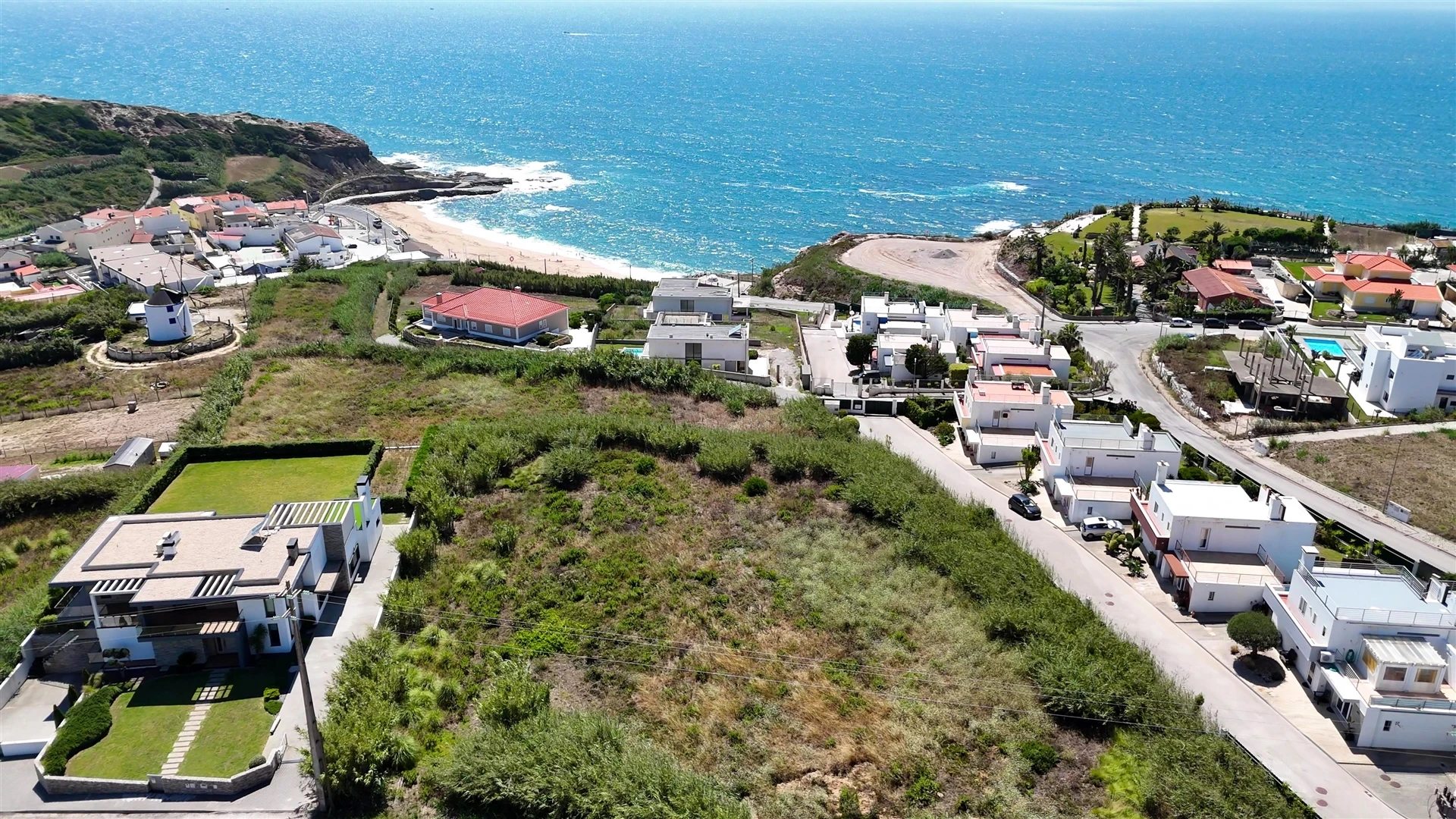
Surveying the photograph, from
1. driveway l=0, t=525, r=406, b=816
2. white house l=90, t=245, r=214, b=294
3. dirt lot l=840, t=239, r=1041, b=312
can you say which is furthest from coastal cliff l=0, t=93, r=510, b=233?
driveway l=0, t=525, r=406, b=816

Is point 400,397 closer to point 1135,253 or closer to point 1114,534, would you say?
point 1114,534

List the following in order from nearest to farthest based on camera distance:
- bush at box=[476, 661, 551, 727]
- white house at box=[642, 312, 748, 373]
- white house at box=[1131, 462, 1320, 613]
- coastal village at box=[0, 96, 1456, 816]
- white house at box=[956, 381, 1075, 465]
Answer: bush at box=[476, 661, 551, 727] < coastal village at box=[0, 96, 1456, 816] < white house at box=[1131, 462, 1320, 613] < white house at box=[956, 381, 1075, 465] < white house at box=[642, 312, 748, 373]

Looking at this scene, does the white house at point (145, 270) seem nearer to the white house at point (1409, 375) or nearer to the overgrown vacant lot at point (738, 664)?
the overgrown vacant lot at point (738, 664)

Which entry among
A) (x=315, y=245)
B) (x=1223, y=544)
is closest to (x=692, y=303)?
(x=1223, y=544)

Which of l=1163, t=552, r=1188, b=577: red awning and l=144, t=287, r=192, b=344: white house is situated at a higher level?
l=144, t=287, r=192, b=344: white house

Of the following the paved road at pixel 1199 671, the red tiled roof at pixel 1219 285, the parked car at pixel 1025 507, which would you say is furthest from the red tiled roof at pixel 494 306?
the red tiled roof at pixel 1219 285

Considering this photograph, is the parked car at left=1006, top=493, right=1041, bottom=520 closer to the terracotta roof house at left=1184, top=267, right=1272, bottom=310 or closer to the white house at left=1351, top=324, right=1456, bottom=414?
the white house at left=1351, top=324, right=1456, bottom=414
